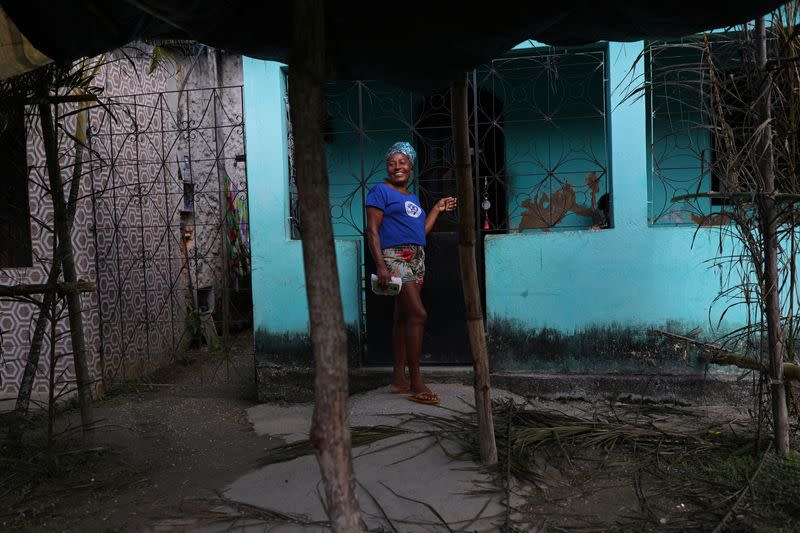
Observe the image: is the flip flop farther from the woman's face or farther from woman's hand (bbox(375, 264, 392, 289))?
the woman's face

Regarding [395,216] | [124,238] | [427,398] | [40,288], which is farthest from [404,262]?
[124,238]

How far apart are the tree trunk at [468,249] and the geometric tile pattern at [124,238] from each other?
→ 2.77m

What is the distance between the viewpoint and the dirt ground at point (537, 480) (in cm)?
292

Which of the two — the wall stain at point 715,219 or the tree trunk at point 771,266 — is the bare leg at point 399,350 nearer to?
the wall stain at point 715,219

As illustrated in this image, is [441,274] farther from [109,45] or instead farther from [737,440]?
[109,45]

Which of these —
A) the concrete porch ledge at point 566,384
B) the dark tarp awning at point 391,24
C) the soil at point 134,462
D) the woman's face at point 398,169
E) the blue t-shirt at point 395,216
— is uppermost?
the dark tarp awning at point 391,24

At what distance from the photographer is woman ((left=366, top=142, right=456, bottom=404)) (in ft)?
15.4

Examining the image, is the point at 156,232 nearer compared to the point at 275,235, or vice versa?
the point at 275,235

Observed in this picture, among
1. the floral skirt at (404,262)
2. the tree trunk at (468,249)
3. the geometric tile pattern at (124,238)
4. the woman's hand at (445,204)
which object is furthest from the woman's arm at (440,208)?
the geometric tile pattern at (124,238)

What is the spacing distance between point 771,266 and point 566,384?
202 centimetres

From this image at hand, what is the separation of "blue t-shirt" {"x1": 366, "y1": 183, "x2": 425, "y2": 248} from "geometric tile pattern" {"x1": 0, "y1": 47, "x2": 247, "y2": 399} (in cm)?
156

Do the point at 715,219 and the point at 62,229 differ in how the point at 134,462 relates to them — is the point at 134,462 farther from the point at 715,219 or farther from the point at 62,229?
the point at 715,219

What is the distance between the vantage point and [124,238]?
6117 mm

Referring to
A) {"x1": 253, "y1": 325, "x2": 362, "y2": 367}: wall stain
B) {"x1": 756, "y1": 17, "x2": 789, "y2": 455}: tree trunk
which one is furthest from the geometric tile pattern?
{"x1": 756, "y1": 17, "x2": 789, "y2": 455}: tree trunk
